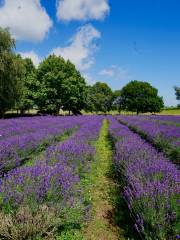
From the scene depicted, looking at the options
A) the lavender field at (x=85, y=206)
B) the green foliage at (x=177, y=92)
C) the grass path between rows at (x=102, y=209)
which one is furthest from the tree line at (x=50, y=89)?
the lavender field at (x=85, y=206)

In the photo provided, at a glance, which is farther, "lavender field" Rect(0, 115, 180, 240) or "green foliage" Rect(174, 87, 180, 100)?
"green foliage" Rect(174, 87, 180, 100)

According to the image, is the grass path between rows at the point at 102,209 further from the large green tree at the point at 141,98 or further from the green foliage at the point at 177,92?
the green foliage at the point at 177,92

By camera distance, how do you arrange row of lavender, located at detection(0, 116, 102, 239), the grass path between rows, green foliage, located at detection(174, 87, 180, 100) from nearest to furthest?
row of lavender, located at detection(0, 116, 102, 239), the grass path between rows, green foliage, located at detection(174, 87, 180, 100)

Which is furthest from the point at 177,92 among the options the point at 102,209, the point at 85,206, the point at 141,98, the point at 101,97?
the point at 85,206

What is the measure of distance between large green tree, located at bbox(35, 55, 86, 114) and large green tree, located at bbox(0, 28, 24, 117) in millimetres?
11477

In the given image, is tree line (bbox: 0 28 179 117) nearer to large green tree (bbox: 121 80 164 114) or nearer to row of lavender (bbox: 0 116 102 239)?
large green tree (bbox: 121 80 164 114)

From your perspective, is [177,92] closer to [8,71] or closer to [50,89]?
[50,89]

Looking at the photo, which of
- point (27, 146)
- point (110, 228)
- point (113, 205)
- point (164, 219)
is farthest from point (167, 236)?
point (27, 146)

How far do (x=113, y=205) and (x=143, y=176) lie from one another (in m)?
0.99

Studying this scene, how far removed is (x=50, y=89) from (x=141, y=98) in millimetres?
36986

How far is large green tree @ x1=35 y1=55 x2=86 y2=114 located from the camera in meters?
39.0

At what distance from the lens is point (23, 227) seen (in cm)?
331

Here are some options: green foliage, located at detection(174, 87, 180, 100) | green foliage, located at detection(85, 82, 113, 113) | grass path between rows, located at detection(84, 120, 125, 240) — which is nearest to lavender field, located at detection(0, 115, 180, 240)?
grass path between rows, located at detection(84, 120, 125, 240)

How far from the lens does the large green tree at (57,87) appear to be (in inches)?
1534
